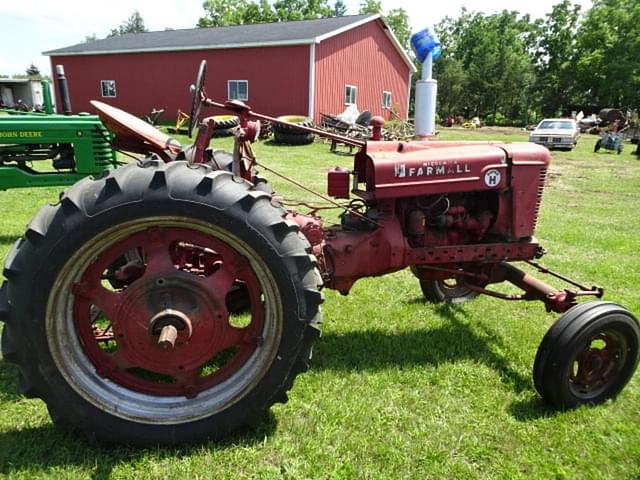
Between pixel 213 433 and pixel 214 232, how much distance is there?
0.88m

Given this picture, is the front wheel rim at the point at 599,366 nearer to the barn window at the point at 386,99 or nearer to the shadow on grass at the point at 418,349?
the shadow on grass at the point at 418,349

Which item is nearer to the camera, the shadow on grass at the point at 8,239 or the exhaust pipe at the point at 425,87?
the shadow on grass at the point at 8,239

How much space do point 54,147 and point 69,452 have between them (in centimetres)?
435

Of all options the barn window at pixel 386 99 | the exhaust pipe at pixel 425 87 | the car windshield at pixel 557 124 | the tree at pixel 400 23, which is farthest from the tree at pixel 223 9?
the exhaust pipe at pixel 425 87

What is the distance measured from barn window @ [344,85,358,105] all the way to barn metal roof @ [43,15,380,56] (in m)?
2.51

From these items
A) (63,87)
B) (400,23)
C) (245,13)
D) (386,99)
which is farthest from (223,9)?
(63,87)

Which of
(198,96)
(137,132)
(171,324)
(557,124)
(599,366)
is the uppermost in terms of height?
(198,96)

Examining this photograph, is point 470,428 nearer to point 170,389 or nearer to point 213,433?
point 213,433

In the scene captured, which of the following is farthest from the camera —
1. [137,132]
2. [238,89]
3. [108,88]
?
[108,88]

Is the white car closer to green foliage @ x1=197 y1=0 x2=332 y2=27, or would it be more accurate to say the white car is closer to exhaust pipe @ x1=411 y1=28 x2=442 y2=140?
exhaust pipe @ x1=411 y1=28 x2=442 y2=140

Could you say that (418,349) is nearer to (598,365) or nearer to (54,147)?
(598,365)

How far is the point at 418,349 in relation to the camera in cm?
323

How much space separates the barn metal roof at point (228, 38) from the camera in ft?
67.1

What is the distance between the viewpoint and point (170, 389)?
226cm
